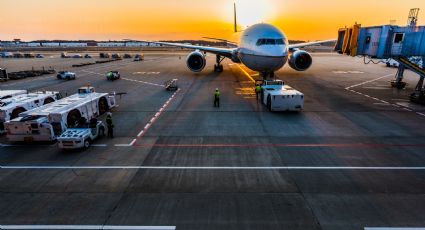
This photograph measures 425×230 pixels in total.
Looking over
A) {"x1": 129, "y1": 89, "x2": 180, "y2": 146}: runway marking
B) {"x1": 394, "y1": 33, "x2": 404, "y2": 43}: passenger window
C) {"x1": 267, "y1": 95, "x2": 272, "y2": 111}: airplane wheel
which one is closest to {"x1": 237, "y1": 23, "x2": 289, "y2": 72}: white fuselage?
{"x1": 267, "y1": 95, "x2": 272, "y2": 111}: airplane wheel

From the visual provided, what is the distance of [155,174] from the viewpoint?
13469 mm

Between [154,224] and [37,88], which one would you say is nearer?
[154,224]

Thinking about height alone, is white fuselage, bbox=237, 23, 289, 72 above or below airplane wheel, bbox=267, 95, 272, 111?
above

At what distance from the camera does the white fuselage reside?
31.0 m

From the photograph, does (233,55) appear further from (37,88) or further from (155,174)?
(155,174)

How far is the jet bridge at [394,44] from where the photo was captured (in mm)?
29312

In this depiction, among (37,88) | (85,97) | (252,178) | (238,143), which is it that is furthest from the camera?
(37,88)

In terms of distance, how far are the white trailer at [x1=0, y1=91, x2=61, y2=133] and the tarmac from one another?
7.75ft

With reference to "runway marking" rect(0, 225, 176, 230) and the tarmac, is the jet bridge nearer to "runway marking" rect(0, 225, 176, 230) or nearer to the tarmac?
the tarmac

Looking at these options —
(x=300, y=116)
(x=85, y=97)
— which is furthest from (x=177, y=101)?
(x=300, y=116)

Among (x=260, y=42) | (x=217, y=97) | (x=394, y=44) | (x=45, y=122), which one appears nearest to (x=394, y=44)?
(x=394, y=44)

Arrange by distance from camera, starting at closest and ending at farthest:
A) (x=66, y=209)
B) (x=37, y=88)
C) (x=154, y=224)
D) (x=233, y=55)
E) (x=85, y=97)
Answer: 1. (x=154, y=224)
2. (x=66, y=209)
3. (x=85, y=97)
4. (x=37, y=88)
5. (x=233, y=55)

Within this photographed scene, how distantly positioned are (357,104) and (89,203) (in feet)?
85.1

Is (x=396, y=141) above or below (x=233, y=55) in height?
below
